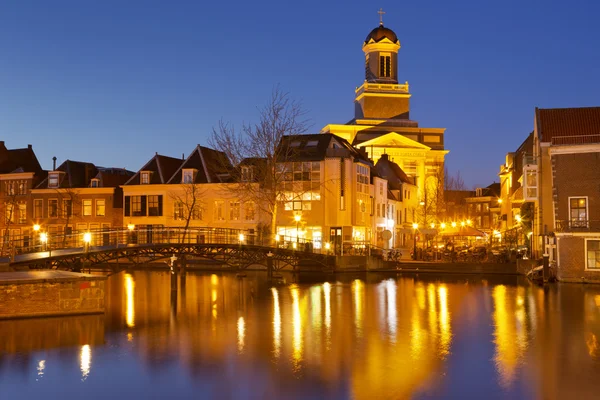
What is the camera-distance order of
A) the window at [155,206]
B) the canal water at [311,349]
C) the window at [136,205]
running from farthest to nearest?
the window at [136,205], the window at [155,206], the canal water at [311,349]

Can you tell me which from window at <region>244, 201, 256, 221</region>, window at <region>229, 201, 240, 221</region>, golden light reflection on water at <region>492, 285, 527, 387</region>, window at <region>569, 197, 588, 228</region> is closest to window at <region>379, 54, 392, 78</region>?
window at <region>229, 201, 240, 221</region>

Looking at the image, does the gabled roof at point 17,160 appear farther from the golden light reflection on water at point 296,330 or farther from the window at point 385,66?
the window at point 385,66

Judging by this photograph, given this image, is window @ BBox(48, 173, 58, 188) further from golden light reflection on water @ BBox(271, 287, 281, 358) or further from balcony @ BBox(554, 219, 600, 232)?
balcony @ BBox(554, 219, 600, 232)

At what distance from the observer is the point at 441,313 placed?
26.6 meters

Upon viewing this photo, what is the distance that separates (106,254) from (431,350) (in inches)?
863

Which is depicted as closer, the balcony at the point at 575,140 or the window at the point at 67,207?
the balcony at the point at 575,140

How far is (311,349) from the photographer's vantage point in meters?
18.7

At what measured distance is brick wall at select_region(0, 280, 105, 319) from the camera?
2266 cm

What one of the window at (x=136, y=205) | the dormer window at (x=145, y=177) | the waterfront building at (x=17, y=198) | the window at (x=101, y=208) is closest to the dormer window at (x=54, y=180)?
the waterfront building at (x=17, y=198)

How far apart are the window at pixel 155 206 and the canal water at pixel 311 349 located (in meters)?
32.3

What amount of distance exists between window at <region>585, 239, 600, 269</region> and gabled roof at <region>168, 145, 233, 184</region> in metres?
32.8

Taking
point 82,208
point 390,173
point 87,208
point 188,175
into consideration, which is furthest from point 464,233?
point 82,208

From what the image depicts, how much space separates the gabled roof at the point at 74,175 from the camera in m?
69.6

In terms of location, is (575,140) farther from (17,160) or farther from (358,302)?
(17,160)
